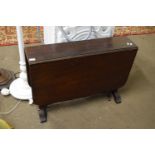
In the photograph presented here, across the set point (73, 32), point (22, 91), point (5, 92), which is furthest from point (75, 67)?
point (5, 92)

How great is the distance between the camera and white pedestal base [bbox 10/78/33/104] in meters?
1.93

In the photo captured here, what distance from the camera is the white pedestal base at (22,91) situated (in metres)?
1.93

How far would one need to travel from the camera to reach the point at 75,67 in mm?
1610

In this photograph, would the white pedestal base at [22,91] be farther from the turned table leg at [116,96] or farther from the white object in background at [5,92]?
the turned table leg at [116,96]

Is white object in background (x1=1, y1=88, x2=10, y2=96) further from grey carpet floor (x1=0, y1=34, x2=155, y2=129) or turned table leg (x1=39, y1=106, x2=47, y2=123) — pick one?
turned table leg (x1=39, y1=106, x2=47, y2=123)

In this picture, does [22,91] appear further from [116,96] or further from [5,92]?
[116,96]

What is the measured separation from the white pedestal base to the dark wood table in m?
0.19

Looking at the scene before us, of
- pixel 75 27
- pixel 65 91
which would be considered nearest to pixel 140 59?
pixel 75 27

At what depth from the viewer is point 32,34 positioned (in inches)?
106

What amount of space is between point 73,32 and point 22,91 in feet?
2.21

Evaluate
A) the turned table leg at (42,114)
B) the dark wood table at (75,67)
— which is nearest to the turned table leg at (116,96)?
the dark wood table at (75,67)

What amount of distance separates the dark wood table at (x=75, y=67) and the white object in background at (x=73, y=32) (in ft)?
0.71

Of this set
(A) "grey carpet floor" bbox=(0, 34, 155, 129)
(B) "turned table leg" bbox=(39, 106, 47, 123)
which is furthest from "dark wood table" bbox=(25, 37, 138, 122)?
(A) "grey carpet floor" bbox=(0, 34, 155, 129)

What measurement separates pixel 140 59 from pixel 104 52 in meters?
1.12
